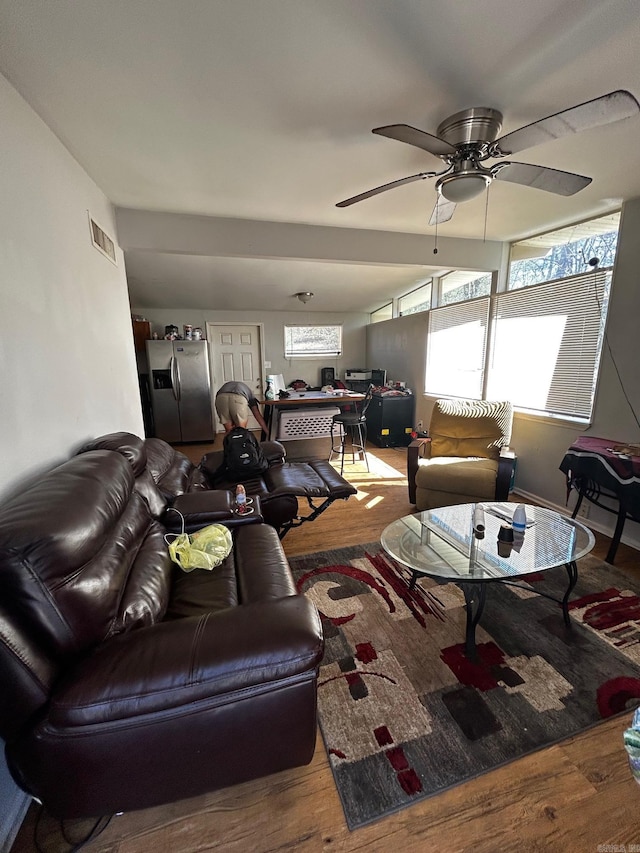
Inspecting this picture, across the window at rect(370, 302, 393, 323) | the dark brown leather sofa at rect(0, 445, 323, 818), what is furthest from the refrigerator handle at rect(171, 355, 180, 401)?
the dark brown leather sofa at rect(0, 445, 323, 818)

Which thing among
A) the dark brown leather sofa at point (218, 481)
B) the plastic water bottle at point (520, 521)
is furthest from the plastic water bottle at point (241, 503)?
the plastic water bottle at point (520, 521)

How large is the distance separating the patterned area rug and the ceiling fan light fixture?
2.17 meters

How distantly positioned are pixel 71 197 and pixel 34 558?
200 cm

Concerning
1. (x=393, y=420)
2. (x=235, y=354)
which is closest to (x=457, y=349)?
(x=393, y=420)

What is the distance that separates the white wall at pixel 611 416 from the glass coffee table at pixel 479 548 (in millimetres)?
1081

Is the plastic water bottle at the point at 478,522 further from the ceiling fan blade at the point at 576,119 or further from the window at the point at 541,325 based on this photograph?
the ceiling fan blade at the point at 576,119

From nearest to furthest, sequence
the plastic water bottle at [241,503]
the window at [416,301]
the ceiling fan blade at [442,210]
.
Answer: the plastic water bottle at [241,503] < the ceiling fan blade at [442,210] < the window at [416,301]

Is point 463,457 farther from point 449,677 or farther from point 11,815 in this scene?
point 11,815

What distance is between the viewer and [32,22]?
1.11 m

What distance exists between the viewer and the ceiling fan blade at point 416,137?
4.33 ft

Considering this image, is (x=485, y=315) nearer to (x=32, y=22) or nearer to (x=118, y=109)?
Result: (x=118, y=109)

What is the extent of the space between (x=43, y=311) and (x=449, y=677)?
8.02 ft

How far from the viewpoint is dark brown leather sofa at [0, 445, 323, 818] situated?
827 mm

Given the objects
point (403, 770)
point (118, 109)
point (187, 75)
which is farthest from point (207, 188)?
point (403, 770)
